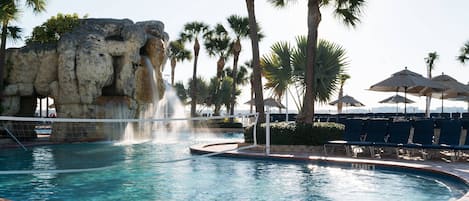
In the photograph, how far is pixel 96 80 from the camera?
2309 cm

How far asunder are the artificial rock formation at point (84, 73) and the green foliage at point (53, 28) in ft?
6.54

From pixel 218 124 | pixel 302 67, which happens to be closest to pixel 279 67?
pixel 302 67

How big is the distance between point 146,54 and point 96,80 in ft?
14.1

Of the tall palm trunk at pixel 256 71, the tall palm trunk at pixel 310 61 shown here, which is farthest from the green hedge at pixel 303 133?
the tall palm trunk at pixel 256 71

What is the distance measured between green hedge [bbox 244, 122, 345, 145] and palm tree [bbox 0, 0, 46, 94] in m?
12.7

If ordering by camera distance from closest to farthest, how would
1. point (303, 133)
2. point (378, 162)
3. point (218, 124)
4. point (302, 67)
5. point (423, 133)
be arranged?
1. point (378, 162)
2. point (423, 133)
3. point (303, 133)
4. point (302, 67)
5. point (218, 124)

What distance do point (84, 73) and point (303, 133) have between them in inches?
493

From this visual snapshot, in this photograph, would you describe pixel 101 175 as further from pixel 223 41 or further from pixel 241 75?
pixel 241 75

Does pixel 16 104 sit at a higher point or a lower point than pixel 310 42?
lower

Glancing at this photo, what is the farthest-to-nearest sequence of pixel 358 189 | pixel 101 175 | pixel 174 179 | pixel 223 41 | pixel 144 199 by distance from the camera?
pixel 223 41
pixel 101 175
pixel 174 179
pixel 358 189
pixel 144 199

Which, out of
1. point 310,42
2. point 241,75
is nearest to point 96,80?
point 310,42

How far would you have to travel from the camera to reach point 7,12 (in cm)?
2014

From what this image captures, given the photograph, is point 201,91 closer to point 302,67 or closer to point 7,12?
point 302,67

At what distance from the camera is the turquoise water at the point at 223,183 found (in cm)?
858
